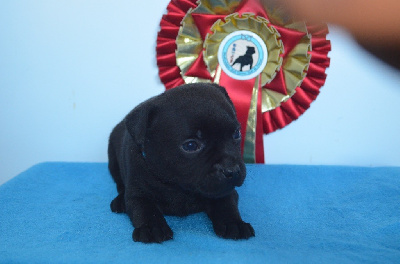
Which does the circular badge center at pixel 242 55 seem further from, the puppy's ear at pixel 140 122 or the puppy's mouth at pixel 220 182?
the puppy's mouth at pixel 220 182

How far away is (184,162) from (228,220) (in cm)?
27

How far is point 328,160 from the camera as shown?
7.88ft

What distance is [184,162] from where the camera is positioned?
1.30 meters

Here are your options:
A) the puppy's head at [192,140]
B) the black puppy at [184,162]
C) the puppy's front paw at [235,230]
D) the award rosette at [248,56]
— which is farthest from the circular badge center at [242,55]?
the puppy's front paw at [235,230]

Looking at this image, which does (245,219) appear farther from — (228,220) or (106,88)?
(106,88)

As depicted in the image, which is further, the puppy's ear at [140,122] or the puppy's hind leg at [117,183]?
the puppy's hind leg at [117,183]

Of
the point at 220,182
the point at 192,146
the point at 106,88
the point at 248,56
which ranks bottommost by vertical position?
the point at 220,182

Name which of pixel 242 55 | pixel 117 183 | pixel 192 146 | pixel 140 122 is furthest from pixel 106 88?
pixel 192 146

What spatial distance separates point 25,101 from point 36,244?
139 cm

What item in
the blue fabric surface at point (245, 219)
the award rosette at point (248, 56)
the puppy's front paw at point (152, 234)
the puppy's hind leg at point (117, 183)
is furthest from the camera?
the award rosette at point (248, 56)

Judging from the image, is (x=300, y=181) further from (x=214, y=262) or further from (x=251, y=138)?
(x=214, y=262)

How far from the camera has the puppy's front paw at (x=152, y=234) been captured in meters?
1.24

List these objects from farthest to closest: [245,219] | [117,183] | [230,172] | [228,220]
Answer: [117,183], [245,219], [228,220], [230,172]

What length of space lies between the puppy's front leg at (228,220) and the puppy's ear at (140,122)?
1.24 ft
